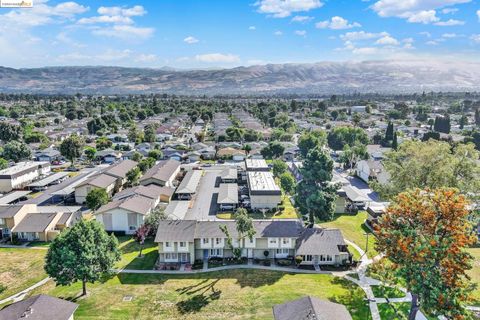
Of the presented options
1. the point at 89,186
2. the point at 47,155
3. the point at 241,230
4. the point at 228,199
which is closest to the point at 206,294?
the point at 241,230

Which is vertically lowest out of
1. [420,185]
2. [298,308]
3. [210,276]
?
[210,276]

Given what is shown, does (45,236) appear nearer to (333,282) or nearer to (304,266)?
(304,266)

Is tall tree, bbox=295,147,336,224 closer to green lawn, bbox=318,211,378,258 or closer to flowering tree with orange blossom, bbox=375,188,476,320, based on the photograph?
green lawn, bbox=318,211,378,258

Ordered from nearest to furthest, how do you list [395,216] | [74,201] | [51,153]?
[395,216]
[74,201]
[51,153]

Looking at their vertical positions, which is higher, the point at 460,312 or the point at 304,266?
the point at 460,312

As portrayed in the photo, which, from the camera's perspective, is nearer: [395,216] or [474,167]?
[395,216]

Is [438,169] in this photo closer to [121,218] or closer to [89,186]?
[121,218]

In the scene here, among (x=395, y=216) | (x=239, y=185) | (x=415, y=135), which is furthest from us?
(x=415, y=135)

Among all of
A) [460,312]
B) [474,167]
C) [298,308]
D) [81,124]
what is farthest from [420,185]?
[81,124]
